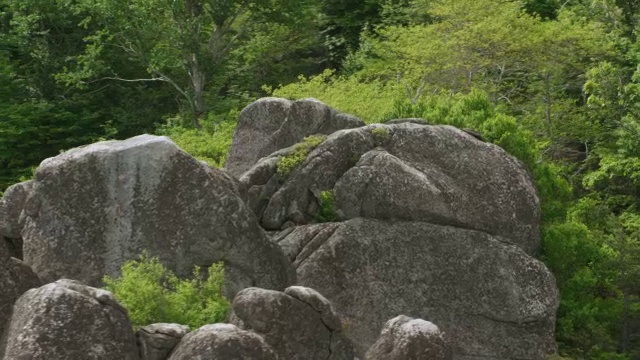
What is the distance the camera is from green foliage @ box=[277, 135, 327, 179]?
3403 cm

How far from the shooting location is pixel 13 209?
104 feet

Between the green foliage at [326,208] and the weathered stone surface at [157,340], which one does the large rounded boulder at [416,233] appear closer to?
the green foliage at [326,208]

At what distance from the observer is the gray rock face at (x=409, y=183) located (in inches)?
1302

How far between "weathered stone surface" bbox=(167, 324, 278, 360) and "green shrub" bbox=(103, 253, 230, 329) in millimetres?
3053

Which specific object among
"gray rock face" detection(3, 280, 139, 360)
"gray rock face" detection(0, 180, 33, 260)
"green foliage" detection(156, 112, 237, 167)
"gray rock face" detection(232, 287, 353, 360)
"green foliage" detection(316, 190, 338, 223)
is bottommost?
"green foliage" detection(156, 112, 237, 167)

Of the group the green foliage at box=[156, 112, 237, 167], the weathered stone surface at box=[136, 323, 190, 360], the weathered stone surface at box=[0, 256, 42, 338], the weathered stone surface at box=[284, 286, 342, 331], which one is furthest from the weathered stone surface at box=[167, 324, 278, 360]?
the green foliage at box=[156, 112, 237, 167]

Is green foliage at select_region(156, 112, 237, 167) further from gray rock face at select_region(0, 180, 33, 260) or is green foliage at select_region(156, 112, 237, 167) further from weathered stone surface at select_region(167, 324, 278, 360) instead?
weathered stone surface at select_region(167, 324, 278, 360)

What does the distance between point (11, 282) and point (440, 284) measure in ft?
39.0

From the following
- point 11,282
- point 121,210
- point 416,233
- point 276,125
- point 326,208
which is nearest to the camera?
point 11,282

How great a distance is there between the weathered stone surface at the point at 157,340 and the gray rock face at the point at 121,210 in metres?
5.76

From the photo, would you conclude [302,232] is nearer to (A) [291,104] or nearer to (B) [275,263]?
(B) [275,263]

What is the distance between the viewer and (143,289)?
25656 mm

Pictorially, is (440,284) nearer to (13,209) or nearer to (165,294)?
(165,294)

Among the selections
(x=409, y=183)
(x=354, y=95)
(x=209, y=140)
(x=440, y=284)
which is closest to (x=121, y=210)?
(x=409, y=183)
